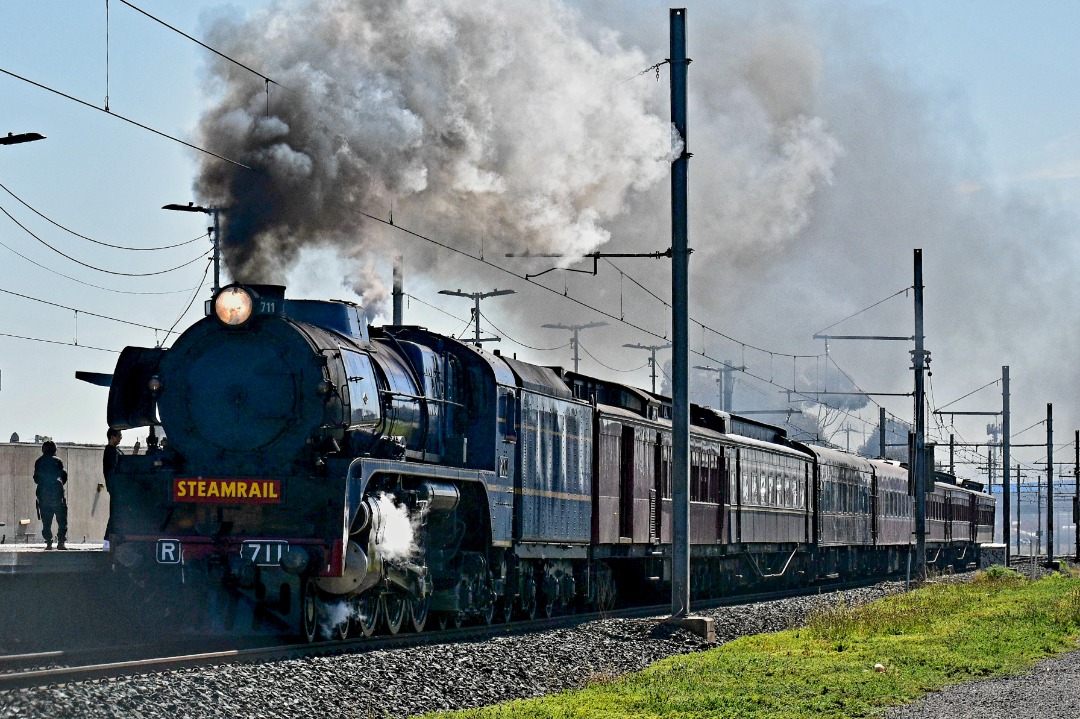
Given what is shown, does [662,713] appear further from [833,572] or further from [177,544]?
[833,572]

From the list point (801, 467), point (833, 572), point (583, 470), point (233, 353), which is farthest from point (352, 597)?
point (833, 572)

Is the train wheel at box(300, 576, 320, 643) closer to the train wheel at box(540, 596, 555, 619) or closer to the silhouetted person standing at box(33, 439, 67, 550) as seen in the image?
the silhouetted person standing at box(33, 439, 67, 550)

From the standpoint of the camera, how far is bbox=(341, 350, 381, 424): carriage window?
16.5 metres

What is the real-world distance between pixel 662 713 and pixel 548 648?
478cm

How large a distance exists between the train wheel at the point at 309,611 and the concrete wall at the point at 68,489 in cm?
1276

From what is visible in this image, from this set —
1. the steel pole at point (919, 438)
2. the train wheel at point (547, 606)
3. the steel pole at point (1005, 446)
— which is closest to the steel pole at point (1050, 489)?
the steel pole at point (1005, 446)

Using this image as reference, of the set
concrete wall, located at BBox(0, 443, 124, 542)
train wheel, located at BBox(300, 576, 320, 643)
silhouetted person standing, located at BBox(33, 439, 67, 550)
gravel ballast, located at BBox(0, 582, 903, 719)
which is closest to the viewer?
gravel ballast, located at BBox(0, 582, 903, 719)

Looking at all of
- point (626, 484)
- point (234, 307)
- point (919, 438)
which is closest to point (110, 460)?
point (234, 307)

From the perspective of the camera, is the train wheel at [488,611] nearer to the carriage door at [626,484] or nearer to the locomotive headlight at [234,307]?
the carriage door at [626,484]

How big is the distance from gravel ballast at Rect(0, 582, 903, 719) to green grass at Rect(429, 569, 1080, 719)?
2.24 ft

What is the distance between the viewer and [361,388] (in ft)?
54.9

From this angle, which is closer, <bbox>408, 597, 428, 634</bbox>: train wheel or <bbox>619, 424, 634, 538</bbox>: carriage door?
<bbox>408, 597, 428, 634</bbox>: train wheel

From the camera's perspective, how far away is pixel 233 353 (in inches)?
651

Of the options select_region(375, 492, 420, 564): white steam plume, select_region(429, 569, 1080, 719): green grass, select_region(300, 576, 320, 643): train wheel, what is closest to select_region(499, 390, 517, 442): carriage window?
select_region(375, 492, 420, 564): white steam plume
